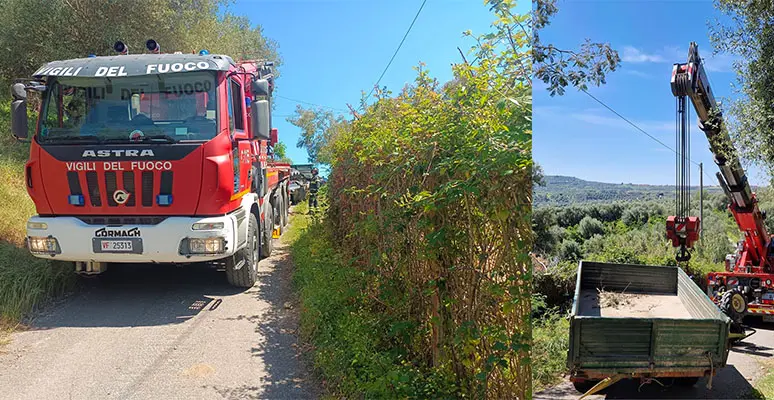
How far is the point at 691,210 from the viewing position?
3.38 meters

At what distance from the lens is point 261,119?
6.77m

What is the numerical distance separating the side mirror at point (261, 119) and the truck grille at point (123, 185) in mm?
1255

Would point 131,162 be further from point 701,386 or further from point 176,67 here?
point 701,386

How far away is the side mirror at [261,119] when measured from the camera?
6766 millimetres

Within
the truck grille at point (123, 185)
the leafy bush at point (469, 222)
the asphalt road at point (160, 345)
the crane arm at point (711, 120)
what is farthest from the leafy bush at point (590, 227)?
the truck grille at point (123, 185)

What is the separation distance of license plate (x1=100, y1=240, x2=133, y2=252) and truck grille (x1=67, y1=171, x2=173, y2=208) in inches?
13.6

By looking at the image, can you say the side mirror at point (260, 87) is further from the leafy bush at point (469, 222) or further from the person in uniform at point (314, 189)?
the person in uniform at point (314, 189)

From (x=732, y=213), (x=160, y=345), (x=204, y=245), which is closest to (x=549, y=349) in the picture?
(x=732, y=213)

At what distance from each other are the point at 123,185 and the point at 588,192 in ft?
15.0

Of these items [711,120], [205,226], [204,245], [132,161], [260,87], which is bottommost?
[204,245]

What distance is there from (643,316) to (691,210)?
76 centimetres

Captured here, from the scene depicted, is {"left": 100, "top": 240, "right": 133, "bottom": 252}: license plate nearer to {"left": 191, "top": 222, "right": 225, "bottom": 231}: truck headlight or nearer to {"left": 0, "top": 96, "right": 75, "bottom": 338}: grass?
{"left": 191, "top": 222, "right": 225, "bottom": 231}: truck headlight

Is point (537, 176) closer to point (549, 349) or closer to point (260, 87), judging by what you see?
point (549, 349)

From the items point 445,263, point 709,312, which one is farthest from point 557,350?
point 709,312
